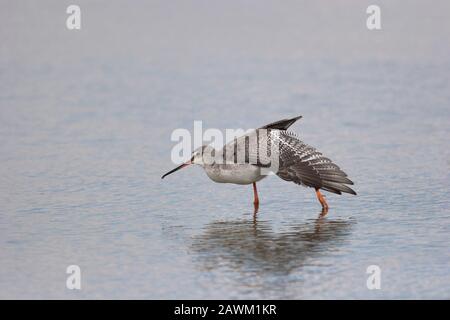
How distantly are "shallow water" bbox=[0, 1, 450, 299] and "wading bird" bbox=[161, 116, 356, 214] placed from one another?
374mm

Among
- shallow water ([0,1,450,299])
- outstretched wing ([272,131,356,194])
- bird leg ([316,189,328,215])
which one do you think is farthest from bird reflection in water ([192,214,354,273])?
outstretched wing ([272,131,356,194])

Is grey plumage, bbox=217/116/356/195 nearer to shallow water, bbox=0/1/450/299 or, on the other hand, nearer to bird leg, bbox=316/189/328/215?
bird leg, bbox=316/189/328/215

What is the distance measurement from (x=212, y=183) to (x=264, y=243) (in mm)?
2977

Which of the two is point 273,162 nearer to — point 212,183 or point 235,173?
point 235,173

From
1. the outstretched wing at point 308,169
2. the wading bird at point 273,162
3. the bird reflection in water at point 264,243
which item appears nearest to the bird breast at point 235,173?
the wading bird at point 273,162

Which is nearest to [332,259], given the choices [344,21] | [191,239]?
[191,239]

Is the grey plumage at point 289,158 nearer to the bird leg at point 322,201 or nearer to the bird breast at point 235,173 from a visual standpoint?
the bird breast at point 235,173

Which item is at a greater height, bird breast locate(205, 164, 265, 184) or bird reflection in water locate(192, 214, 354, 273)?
bird breast locate(205, 164, 265, 184)

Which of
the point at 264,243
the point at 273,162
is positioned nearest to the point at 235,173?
the point at 273,162

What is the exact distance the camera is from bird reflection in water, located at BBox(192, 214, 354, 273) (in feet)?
31.0

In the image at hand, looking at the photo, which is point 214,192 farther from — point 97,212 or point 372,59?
point 372,59

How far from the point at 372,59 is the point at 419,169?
7.38 metres

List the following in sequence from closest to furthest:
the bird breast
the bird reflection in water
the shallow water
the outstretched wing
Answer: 1. the shallow water
2. the bird reflection in water
3. the outstretched wing
4. the bird breast

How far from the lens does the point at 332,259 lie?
9523mm
